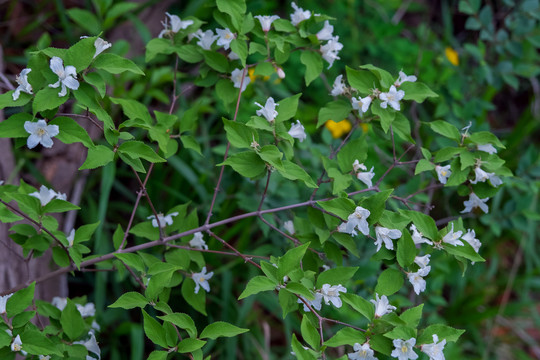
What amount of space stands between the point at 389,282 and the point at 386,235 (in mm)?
106

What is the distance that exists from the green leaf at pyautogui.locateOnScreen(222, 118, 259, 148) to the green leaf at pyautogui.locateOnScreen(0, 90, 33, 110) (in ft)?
1.32

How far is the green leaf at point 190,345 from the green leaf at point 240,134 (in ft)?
1.36

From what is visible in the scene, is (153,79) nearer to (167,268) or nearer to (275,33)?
(275,33)

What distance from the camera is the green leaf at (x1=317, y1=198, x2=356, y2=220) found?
1.14m

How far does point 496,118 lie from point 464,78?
1.16m

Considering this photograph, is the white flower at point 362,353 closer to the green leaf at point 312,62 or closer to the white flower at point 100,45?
the green leaf at point 312,62

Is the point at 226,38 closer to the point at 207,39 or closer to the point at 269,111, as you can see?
the point at 207,39

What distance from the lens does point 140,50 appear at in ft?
7.92

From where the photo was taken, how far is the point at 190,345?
3.51 feet

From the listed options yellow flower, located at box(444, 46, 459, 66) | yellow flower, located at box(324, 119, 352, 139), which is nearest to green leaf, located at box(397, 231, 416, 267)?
yellow flower, located at box(324, 119, 352, 139)

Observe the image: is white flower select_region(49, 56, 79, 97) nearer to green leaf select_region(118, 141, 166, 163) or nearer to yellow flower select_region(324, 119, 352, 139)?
green leaf select_region(118, 141, 166, 163)

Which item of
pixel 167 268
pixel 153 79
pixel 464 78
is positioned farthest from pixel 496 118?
pixel 167 268

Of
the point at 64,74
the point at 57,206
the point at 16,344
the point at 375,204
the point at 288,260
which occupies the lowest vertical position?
the point at 16,344

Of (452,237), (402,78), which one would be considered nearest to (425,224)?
(452,237)
